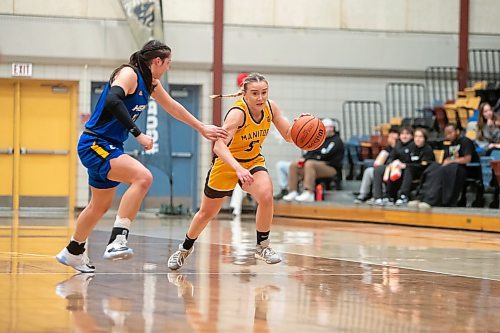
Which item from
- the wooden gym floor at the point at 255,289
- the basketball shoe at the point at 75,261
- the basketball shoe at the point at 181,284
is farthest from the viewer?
the basketball shoe at the point at 75,261

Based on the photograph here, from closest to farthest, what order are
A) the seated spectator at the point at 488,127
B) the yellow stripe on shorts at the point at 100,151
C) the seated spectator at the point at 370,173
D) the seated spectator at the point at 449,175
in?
the yellow stripe on shorts at the point at 100,151, the seated spectator at the point at 449,175, the seated spectator at the point at 488,127, the seated spectator at the point at 370,173

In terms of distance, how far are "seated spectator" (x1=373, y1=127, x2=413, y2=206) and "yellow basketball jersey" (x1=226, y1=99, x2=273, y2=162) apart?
892cm

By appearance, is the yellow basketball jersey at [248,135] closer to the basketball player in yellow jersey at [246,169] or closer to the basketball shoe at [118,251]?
the basketball player in yellow jersey at [246,169]

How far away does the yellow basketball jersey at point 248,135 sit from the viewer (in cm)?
732

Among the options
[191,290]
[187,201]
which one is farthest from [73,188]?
[191,290]

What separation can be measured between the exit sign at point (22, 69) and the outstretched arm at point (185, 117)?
1304 cm

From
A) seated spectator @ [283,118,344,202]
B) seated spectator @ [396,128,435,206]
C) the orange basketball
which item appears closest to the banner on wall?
seated spectator @ [283,118,344,202]

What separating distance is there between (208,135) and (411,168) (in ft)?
30.1

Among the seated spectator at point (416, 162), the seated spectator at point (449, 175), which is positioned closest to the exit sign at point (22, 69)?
the seated spectator at point (416, 162)

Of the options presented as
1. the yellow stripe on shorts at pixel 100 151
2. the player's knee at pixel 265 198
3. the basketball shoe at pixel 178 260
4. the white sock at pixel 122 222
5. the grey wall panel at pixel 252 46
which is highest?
the grey wall panel at pixel 252 46

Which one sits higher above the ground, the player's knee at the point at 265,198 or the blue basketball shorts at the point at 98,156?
the blue basketball shorts at the point at 98,156

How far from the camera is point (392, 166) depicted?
1609 centimetres

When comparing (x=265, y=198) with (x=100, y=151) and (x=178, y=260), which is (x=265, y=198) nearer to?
(x=178, y=260)

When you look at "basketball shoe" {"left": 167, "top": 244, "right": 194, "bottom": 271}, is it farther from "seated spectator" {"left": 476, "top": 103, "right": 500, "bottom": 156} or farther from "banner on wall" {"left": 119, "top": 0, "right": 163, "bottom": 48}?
"banner on wall" {"left": 119, "top": 0, "right": 163, "bottom": 48}
